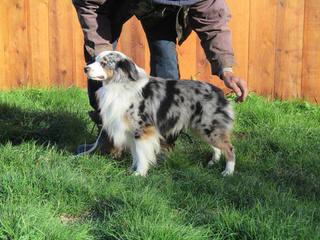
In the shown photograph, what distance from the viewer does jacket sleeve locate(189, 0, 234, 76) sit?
433cm

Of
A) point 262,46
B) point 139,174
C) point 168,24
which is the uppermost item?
point 168,24

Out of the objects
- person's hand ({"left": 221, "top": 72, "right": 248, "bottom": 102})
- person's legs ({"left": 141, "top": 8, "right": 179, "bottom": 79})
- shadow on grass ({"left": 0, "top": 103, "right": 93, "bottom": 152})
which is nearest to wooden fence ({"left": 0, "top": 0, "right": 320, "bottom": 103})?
shadow on grass ({"left": 0, "top": 103, "right": 93, "bottom": 152})

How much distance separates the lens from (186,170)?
444 cm

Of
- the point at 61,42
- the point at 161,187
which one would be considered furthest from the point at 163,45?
the point at 61,42

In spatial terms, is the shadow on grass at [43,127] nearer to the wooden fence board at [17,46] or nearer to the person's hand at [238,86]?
the wooden fence board at [17,46]

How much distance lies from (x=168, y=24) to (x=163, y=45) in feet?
0.62

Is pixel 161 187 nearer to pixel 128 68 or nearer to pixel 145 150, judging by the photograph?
pixel 145 150

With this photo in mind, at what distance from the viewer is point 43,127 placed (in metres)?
5.45

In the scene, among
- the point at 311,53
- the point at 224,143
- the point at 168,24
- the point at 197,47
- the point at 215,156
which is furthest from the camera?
the point at 197,47

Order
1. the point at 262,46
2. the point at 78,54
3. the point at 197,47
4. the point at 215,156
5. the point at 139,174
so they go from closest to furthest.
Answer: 1. the point at 139,174
2. the point at 215,156
3. the point at 262,46
4. the point at 197,47
5. the point at 78,54

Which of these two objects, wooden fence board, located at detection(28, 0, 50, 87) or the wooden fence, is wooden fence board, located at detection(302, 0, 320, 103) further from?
wooden fence board, located at detection(28, 0, 50, 87)

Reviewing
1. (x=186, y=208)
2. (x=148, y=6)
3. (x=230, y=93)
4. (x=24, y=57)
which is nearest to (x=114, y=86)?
(x=148, y=6)

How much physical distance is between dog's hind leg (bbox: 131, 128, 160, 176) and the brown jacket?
2.31 ft

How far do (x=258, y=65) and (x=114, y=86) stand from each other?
→ 9.21ft
